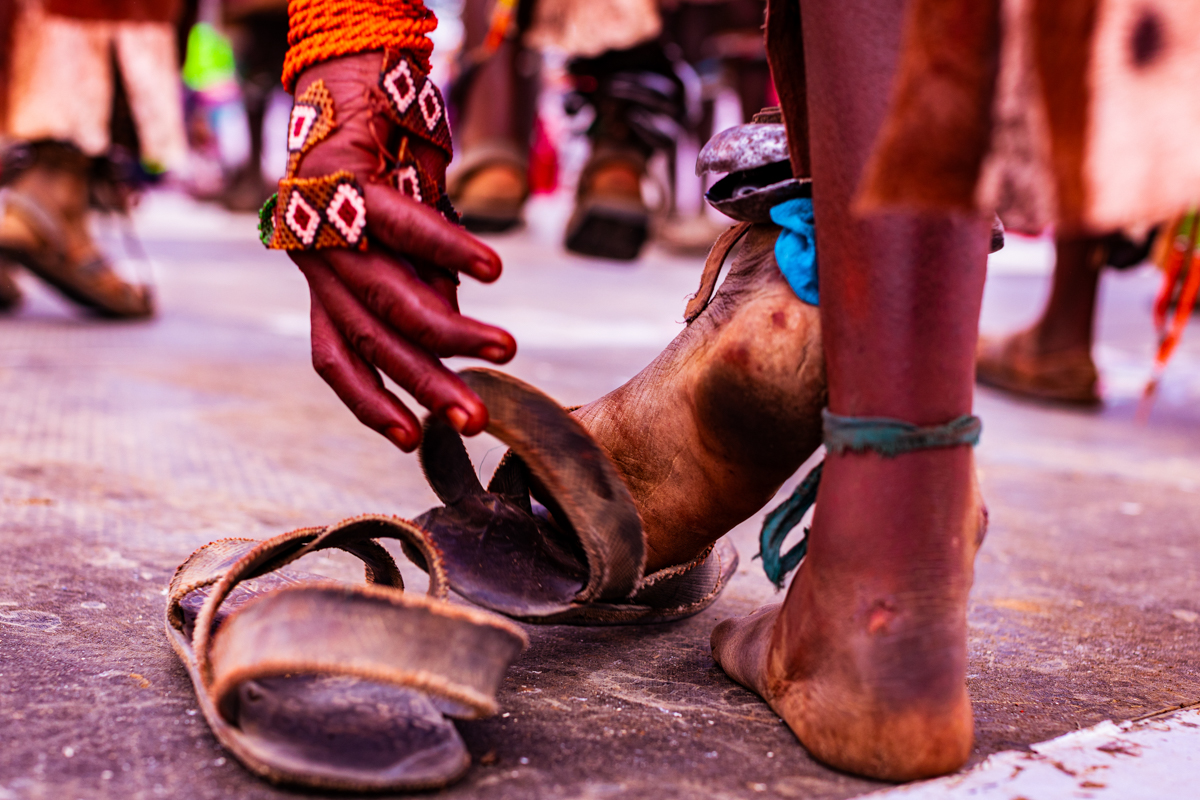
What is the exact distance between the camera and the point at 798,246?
0.81 meters

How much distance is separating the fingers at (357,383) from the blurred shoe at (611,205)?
1.54m

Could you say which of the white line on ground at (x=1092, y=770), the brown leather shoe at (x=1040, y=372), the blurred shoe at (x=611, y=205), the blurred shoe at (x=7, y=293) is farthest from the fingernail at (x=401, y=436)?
the blurred shoe at (x=7, y=293)

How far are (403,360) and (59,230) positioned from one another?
2.43m

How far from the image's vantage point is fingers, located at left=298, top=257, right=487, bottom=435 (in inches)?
29.6

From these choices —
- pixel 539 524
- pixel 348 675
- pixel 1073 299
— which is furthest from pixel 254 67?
pixel 348 675

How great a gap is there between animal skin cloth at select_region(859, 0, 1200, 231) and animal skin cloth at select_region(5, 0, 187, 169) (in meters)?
2.70

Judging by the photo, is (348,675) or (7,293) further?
(7,293)

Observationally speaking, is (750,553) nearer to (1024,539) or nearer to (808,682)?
(1024,539)

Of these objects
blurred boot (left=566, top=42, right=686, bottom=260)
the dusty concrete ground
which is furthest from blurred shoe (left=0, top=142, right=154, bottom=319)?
blurred boot (left=566, top=42, right=686, bottom=260)

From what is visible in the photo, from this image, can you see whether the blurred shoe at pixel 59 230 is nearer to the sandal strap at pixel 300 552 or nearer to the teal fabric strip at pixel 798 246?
the sandal strap at pixel 300 552

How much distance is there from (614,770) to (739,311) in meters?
0.34

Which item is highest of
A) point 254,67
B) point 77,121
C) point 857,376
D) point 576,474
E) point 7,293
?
point 254,67

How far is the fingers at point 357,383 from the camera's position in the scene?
79 cm

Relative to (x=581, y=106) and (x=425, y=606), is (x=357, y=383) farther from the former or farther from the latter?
(x=581, y=106)
